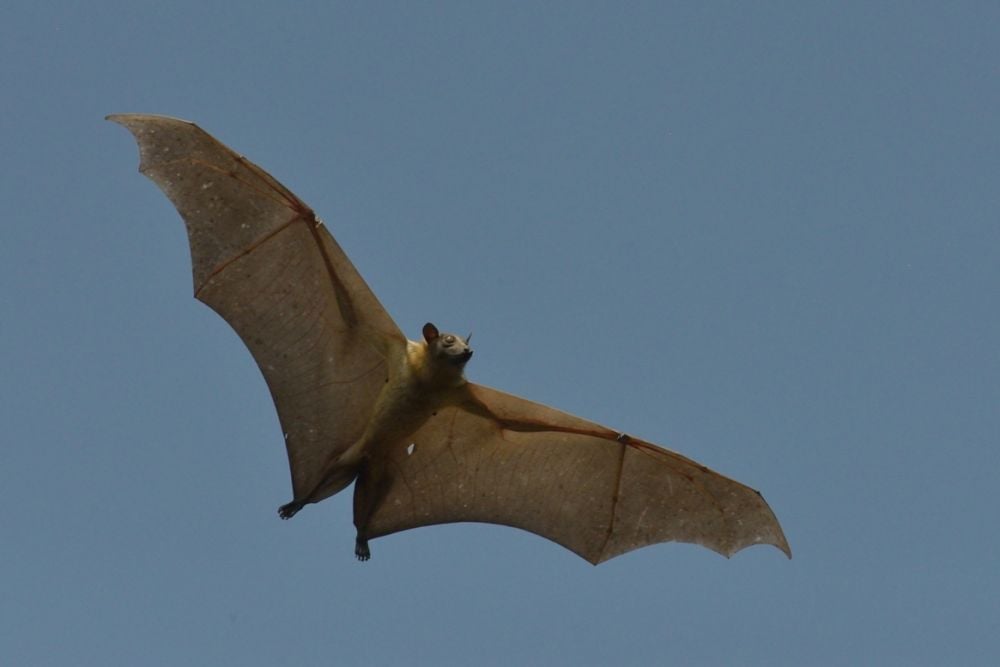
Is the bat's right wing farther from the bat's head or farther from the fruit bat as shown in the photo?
the bat's head

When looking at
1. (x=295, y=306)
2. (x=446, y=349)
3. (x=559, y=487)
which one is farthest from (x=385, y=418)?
(x=559, y=487)

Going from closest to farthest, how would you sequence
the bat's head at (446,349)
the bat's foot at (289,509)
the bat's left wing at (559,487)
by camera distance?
1. the bat's head at (446,349)
2. the bat's foot at (289,509)
3. the bat's left wing at (559,487)

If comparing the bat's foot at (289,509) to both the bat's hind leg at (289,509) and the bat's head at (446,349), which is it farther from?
the bat's head at (446,349)

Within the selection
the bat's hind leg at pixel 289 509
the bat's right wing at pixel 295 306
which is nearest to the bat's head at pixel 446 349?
the bat's right wing at pixel 295 306

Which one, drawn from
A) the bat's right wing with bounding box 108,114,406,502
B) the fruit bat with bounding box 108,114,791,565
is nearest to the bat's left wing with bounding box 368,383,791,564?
the fruit bat with bounding box 108,114,791,565

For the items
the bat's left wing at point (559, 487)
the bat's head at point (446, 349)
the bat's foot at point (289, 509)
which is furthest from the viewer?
the bat's left wing at point (559, 487)

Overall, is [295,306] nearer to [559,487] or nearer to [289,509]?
[289,509]
